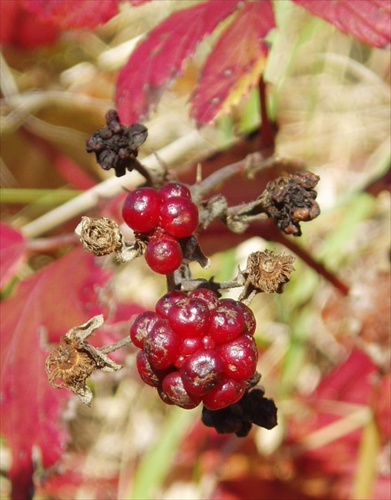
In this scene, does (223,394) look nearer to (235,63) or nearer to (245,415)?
(245,415)

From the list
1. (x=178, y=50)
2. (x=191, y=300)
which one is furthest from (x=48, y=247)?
(x=191, y=300)

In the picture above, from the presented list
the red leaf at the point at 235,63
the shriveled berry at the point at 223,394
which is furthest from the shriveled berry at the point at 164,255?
the red leaf at the point at 235,63

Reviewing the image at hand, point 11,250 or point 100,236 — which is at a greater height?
point 100,236

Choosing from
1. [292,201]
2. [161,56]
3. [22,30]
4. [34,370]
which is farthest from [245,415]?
[22,30]

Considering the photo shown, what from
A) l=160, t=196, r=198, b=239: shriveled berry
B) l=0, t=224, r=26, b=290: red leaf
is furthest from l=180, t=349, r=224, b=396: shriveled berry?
l=0, t=224, r=26, b=290: red leaf

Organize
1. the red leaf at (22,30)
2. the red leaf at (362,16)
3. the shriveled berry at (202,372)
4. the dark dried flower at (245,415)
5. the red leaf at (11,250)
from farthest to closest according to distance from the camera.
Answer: the red leaf at (22,30)
the red leaf at (11,250)
the red leaf at (362,16)
the dark dried flower at (245,415)
the shriveled berry at (202,372)

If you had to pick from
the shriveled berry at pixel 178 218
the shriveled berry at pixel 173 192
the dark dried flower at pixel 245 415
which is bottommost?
the dark dried flower at pixel 245 415

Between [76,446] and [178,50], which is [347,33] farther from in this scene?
[76,446]

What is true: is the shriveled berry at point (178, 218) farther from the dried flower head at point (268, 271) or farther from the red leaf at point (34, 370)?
the red leaf at point (34, 370)
